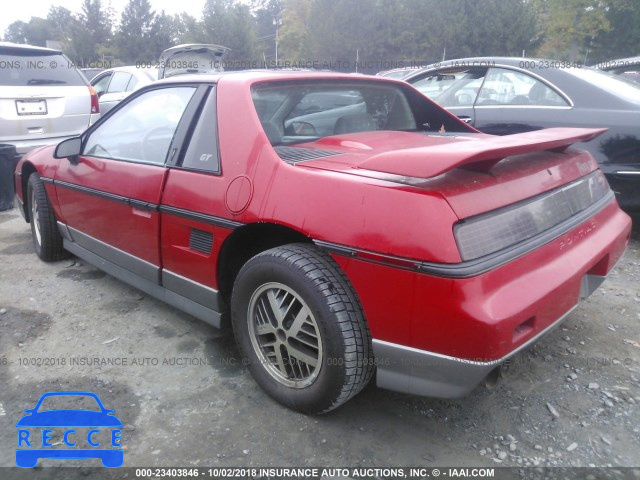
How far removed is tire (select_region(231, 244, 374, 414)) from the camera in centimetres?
199

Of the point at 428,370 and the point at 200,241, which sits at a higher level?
A: the point at 200,241

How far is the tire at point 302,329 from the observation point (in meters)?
1.99

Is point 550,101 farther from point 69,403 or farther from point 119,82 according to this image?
point 119,82

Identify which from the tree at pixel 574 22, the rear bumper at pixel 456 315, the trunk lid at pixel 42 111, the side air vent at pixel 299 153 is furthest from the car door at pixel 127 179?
the tree at pixel 574 22

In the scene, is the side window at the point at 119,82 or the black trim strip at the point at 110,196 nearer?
the black trim strip at the point at 110,196

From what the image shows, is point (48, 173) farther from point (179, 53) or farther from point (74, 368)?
point (179, 53)

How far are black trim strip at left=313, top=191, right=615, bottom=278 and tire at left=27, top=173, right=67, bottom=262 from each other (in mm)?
2850

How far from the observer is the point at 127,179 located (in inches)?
115

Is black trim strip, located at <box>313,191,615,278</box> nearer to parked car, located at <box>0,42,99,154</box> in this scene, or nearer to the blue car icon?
the blue car icon

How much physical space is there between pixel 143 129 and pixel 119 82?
261 inches

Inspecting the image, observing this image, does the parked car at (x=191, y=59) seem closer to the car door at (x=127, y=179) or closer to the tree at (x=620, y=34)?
the car door at (x=127, y=179)

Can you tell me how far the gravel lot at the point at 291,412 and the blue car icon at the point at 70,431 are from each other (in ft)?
0.15

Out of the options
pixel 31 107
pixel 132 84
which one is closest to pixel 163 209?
pixel 31 107

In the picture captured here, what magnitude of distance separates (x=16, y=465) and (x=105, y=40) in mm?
58637
